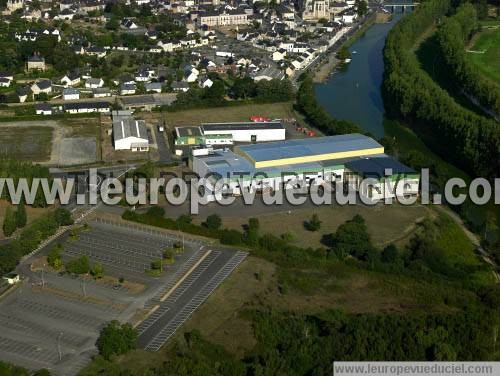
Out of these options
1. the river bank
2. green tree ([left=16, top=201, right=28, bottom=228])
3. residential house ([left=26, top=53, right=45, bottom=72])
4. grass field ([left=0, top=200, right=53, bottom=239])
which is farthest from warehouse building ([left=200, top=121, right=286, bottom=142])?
residential house ([left=26, top=53, right=45, bottom=72])

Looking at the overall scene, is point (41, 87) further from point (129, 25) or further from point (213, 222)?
point (213, 222)

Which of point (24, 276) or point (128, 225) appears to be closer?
point (24, 276)

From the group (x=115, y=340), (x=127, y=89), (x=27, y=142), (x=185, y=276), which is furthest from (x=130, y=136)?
(x=115, y=340)

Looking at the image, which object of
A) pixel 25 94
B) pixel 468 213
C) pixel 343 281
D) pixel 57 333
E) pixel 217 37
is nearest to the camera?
pixel 57 333

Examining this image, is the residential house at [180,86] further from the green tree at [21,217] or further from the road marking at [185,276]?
the road marking at [185,276]

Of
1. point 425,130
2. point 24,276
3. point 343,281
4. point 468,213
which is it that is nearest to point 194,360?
point 343,281

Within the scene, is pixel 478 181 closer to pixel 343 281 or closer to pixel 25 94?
pixel 343 281

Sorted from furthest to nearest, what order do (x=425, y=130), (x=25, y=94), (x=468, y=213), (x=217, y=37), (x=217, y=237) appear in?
(x=217, y=37) < (x=25, y=94) < (x=425, y=130) < (x=468, y=213) < (x=217, y=237)

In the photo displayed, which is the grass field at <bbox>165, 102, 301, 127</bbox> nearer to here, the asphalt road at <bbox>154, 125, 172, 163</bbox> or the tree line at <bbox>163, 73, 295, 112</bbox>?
the tree line at <bbox>163, 73, 295, 112</bbox>
